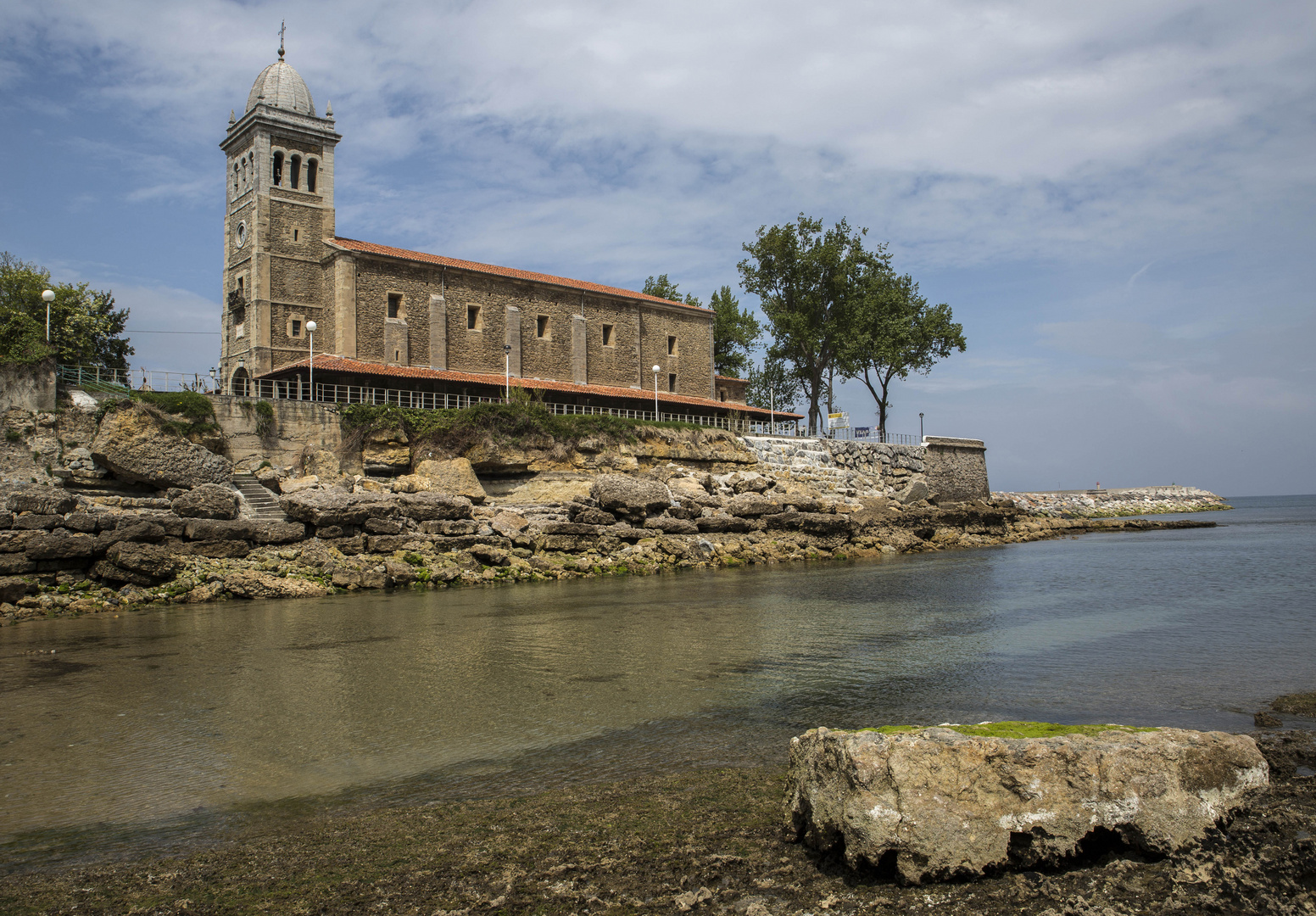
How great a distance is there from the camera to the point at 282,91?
41.2 m

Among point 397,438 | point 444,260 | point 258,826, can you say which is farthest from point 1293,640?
point 444,260

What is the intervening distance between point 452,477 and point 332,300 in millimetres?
13780

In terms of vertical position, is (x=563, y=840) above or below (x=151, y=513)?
below

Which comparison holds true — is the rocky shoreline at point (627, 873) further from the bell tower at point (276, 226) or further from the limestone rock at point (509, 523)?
the bell tower at point (276, 226)

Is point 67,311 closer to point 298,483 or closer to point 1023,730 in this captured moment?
point 298,483

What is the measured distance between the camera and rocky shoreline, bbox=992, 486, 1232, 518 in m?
77.9

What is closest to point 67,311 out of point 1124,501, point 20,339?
point 20,339

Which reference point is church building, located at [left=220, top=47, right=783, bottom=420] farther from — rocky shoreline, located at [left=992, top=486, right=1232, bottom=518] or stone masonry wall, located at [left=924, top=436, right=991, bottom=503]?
rocky shoreline, located at [left=992, top=486, right=1232, bottom=518]

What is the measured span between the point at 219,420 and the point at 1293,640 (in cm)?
3109

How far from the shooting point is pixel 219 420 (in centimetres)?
2941

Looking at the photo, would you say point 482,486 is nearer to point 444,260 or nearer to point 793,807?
point 444,260

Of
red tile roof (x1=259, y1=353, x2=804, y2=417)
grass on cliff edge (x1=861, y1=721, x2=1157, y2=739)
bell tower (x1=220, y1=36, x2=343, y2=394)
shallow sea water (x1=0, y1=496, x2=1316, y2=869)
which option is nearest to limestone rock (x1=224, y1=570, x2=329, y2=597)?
shallow sea water (x1=0, y1=496, x2=1316, y2=869)

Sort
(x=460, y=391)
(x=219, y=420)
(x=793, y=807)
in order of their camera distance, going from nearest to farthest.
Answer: (x=793, y=807) → (x=219, y=420) → (x=460, y=391)

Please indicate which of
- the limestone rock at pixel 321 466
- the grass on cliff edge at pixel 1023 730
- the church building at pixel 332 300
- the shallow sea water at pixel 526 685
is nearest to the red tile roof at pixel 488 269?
the church building at pixel 332 300
